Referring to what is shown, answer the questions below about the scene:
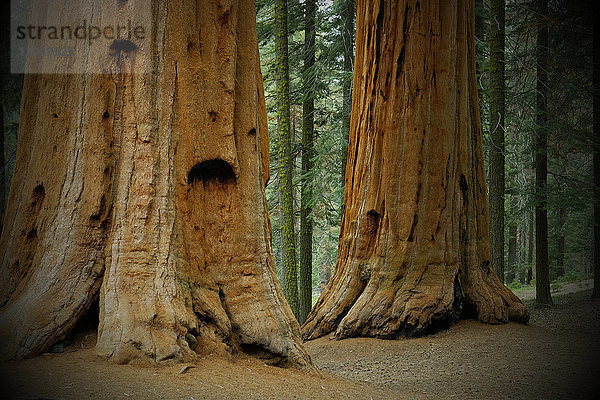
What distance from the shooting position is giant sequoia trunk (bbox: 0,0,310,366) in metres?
3.91

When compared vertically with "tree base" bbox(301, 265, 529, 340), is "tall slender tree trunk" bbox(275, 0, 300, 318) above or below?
above

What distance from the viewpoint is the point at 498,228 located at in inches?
459

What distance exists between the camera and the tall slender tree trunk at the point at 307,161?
14.1 metres

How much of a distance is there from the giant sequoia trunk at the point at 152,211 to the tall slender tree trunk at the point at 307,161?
9.17 metres

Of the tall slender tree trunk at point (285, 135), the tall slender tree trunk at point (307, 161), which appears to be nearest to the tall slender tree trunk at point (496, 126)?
the tall slender tree trunk at point (285, 135)

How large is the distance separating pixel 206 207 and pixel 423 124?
5038mm

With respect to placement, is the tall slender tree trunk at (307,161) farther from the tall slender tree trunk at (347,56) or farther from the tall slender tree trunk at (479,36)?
the tall slender tree trunk at (479,36)

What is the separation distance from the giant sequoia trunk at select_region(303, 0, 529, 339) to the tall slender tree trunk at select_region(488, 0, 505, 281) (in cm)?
265

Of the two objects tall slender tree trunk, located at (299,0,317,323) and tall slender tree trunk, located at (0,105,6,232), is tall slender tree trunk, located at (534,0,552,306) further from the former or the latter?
tall slender tree trunk, located at (0,105,6,232)

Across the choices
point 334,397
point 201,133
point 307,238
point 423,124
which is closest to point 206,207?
point 201,133

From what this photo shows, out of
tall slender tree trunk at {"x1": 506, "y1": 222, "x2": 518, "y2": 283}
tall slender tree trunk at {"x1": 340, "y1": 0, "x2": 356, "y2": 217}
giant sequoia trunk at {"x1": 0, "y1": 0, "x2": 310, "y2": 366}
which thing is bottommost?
tall slender tree trunk at {"x1": 506, "y1": 222, "x2": 518, "y2": 283}

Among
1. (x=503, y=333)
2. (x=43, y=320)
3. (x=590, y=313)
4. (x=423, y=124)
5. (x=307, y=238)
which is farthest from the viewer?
(x=307, y=238)

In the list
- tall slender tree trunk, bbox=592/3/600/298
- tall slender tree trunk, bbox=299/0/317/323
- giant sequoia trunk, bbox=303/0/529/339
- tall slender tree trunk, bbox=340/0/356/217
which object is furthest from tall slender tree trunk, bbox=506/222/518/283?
giant sequoia trunk, bbox=303/0/529/339

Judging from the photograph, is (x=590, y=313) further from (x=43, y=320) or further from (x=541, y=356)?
(x=43, y=320)
